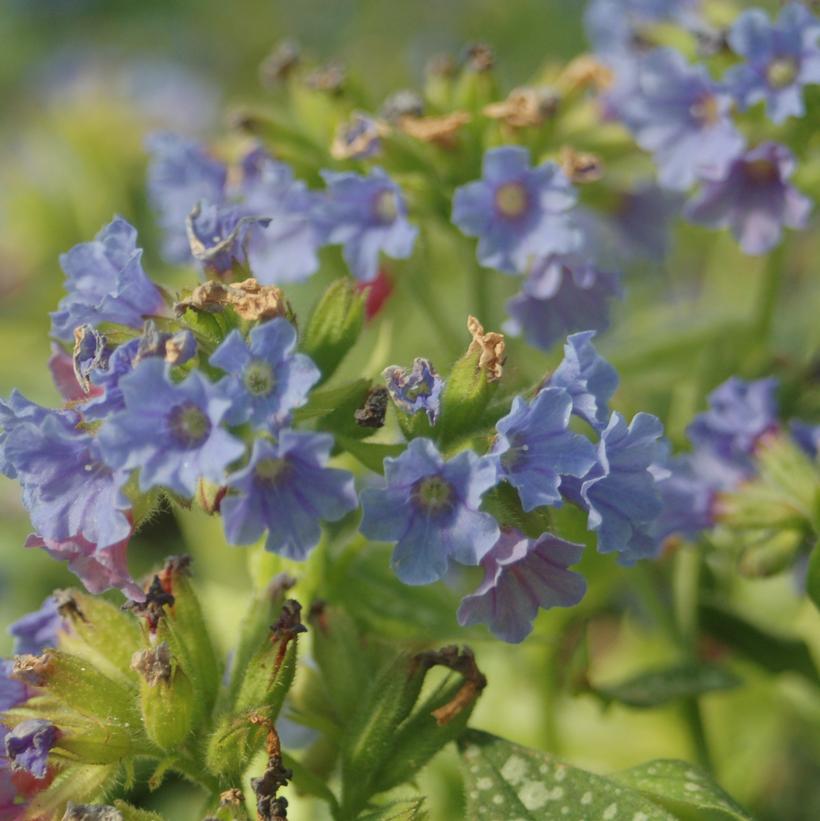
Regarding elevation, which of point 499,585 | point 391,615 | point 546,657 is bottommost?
point 546,657

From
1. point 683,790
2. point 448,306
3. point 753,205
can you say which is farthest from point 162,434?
point 448,306

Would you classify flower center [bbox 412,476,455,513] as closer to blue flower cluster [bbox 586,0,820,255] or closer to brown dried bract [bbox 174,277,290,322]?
brown dried bract [bbox 174,277,290,322]

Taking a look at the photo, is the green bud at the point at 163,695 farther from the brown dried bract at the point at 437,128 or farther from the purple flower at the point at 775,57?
the purple flower at the point at 775,57

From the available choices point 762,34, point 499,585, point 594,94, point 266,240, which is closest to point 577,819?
point 499,585

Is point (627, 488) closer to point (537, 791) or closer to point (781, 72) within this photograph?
point (537, 791)

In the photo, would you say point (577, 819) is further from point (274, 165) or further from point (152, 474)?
point (274, 165)

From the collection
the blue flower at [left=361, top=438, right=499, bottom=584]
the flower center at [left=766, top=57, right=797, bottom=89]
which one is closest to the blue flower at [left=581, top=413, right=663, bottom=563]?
the blue flower at [left=361, top=438, right=499, bottom=584]
